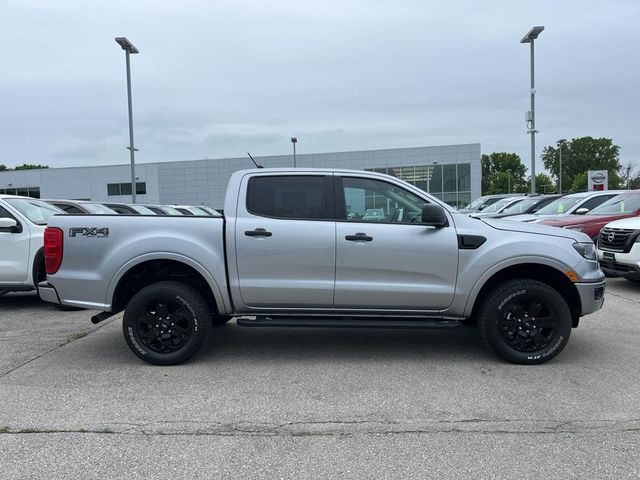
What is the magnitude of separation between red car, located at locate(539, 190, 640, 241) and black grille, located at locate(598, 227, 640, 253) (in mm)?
1224

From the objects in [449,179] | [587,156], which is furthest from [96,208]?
[587,156]

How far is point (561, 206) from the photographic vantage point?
1282cm

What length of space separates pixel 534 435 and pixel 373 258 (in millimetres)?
2027

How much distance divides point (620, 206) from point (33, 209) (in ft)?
37.2

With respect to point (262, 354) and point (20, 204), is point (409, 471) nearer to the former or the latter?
point (262, 354)

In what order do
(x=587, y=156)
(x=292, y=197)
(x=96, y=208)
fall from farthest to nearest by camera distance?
(x=587, y=156), (x=96, y=208), (x=292, y=197)

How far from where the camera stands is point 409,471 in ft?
10.2

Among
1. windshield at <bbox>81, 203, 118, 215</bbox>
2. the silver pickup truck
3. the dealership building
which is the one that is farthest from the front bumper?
the dealership building

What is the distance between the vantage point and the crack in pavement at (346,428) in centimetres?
364

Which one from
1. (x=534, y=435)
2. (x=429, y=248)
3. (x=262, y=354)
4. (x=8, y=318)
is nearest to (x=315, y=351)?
(x=262, y=354)

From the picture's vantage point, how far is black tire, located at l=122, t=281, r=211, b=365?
4992 mm

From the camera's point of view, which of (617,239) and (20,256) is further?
(617,239)

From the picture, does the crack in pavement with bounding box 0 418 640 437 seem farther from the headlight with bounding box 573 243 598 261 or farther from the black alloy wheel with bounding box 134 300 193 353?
the headlight with bounding box 573 243 598 261

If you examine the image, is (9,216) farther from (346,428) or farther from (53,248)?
(346,428)
